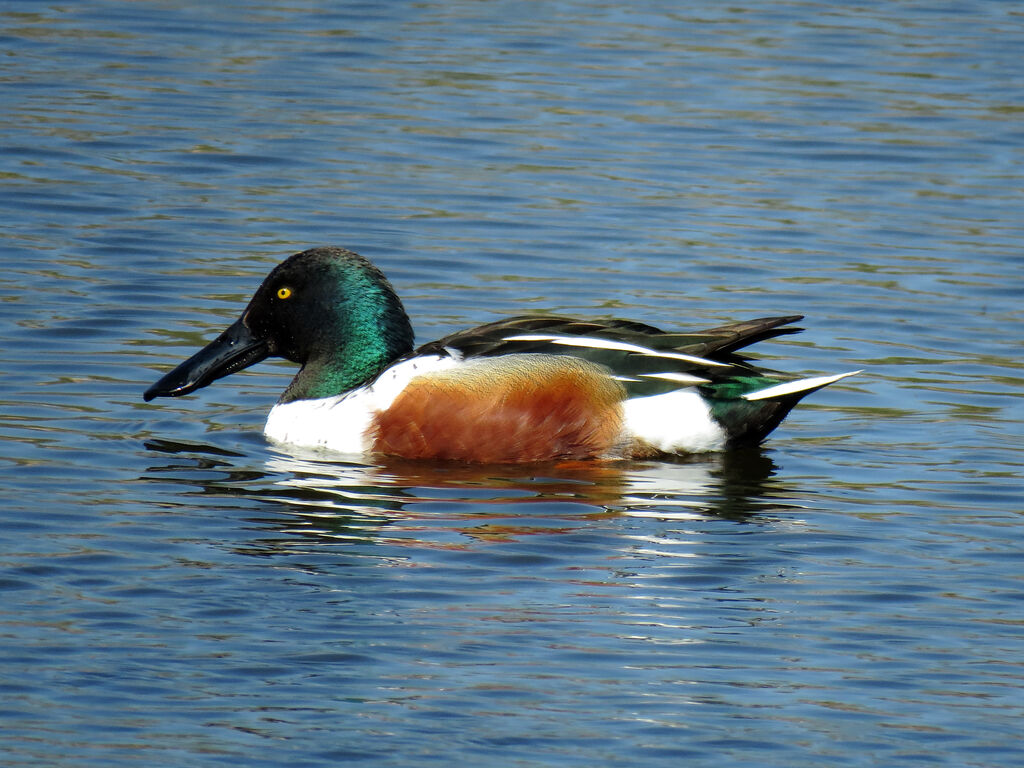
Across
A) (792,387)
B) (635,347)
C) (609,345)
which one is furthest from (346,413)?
(792,387)

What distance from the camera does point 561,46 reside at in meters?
16.1

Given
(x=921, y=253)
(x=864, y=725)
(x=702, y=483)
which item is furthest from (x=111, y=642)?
(x=921, y=253)

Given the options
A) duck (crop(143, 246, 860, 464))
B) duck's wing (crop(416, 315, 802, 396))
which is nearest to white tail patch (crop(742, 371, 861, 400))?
duck (crop(143, 246, 860, 464))

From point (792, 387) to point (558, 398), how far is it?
97cm

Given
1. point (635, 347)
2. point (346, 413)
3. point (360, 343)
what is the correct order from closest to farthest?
1. point (635, 347)
2. point (346, 413)
3. point (360, 343)

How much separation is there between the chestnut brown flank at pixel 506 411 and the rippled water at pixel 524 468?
19 centimetres

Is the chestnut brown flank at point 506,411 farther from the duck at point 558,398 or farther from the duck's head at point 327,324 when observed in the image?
the duck's head at point 327,324

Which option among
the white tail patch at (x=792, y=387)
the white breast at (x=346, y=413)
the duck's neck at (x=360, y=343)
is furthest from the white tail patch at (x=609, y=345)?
the duck's neck at (x=360, y=343)

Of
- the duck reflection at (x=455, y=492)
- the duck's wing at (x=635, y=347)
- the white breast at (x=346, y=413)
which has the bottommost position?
the duck reflection at (x=455, y=492)

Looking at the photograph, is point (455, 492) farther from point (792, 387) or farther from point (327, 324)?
point (792, 387)

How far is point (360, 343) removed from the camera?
8688 mm

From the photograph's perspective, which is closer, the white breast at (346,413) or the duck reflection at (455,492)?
the duck reflection at (455,492)

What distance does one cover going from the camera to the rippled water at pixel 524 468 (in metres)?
5.50

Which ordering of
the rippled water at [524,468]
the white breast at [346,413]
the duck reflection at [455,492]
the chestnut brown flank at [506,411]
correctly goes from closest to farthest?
the rippled water at [524,468] → the duck reflection at [455,492] → the chestnut brown flank at [506,411] → the white breast at [346,413]
